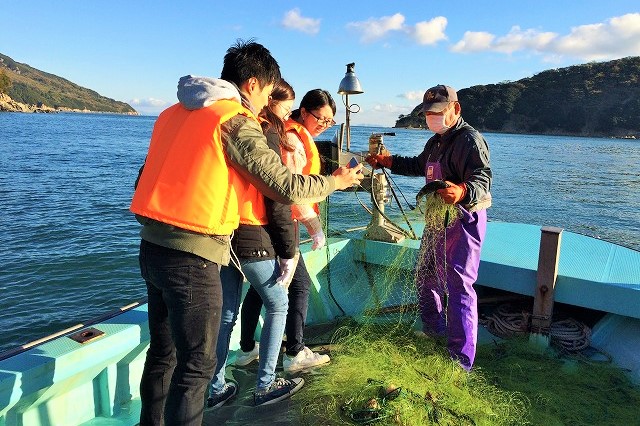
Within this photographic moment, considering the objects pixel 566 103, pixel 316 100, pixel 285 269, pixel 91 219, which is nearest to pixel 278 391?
pixel 285 269

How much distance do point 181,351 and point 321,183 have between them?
36.3 inches

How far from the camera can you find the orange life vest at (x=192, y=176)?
1.81 metres

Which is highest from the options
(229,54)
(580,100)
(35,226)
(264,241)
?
(580,100)

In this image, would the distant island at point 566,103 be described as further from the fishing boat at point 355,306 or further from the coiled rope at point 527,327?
the coiled rope at point 527,327

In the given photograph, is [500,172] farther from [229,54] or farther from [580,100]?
[580,100]

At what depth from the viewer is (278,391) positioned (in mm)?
2902

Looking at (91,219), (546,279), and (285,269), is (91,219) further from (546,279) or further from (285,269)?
(546,279)

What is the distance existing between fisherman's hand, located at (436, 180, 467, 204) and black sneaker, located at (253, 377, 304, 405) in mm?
1437

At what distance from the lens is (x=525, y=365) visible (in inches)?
Result: 135

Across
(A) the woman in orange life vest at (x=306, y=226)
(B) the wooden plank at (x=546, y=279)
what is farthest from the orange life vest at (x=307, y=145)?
(B) the wooden plank at (x=546, y=279)

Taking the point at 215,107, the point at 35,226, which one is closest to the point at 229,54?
the point at 215,107

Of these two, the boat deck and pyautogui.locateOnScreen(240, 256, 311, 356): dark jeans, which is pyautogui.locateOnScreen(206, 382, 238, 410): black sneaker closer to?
pyautogui.locateOnScreen(240, 256, 311, 356): dark jeans

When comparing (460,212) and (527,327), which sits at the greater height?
(460,212)

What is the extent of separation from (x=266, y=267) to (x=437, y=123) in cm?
144
